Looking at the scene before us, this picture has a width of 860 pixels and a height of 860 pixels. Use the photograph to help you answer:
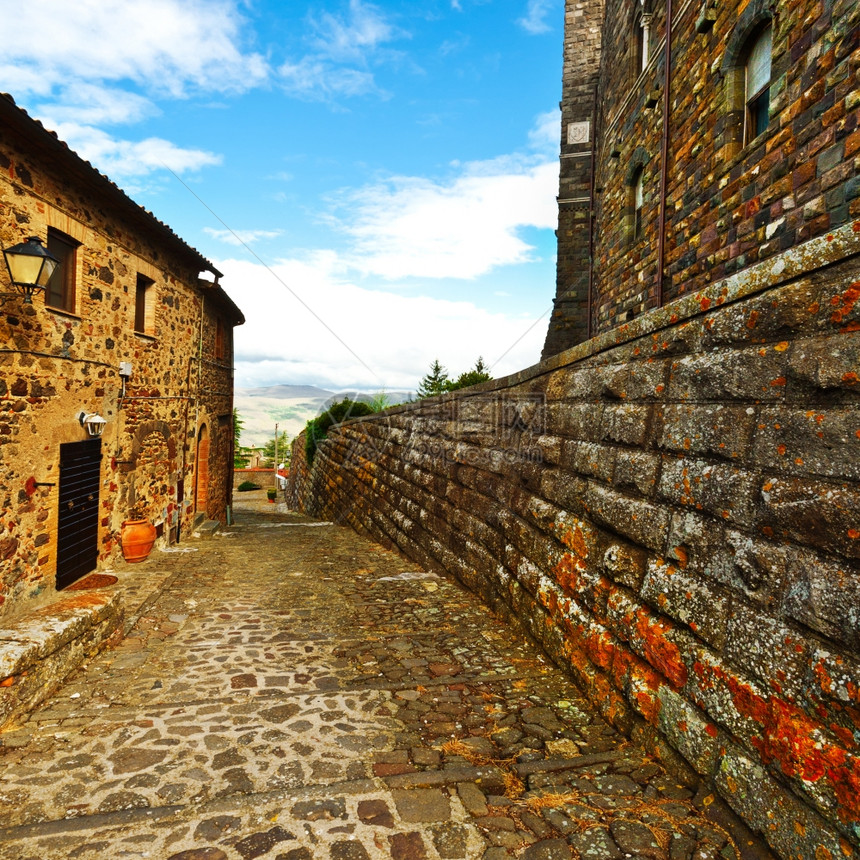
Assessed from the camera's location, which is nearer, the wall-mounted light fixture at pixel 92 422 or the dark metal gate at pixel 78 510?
the dark metal gate at pixel 78 510

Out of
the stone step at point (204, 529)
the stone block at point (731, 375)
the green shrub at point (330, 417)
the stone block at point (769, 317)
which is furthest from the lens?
the green shrub at point (330, 417)

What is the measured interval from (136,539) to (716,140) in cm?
935

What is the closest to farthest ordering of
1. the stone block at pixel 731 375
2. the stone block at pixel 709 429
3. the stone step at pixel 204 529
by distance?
the stone block at pixel 731 375, the stone block at pixel 709 429, the stone step at pixel 204 529

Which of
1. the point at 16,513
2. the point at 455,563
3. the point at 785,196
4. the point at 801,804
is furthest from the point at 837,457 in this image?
the point at 16,513

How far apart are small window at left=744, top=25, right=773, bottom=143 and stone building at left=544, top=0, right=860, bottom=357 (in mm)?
14

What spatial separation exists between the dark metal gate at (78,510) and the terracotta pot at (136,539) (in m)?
0.60

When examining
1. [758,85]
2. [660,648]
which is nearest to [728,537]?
[660,648]

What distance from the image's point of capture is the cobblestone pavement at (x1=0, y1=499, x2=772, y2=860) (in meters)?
2.14

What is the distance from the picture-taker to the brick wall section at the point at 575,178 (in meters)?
13.5

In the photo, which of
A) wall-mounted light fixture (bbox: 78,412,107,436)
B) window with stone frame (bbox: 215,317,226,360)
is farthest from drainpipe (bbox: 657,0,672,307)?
window with stone frame (bbox: 215,317,226,360)

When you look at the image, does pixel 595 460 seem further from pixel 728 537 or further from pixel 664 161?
pixel 664 161

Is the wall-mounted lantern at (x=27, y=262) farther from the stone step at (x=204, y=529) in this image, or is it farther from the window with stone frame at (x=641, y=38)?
the window with stone frame at (x=641, y=38)

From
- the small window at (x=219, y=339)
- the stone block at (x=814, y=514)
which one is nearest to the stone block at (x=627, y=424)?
the stone block at (x=814, y=514)

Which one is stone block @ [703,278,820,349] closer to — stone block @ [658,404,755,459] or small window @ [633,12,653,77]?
stone block @ [658,404,755,459]
